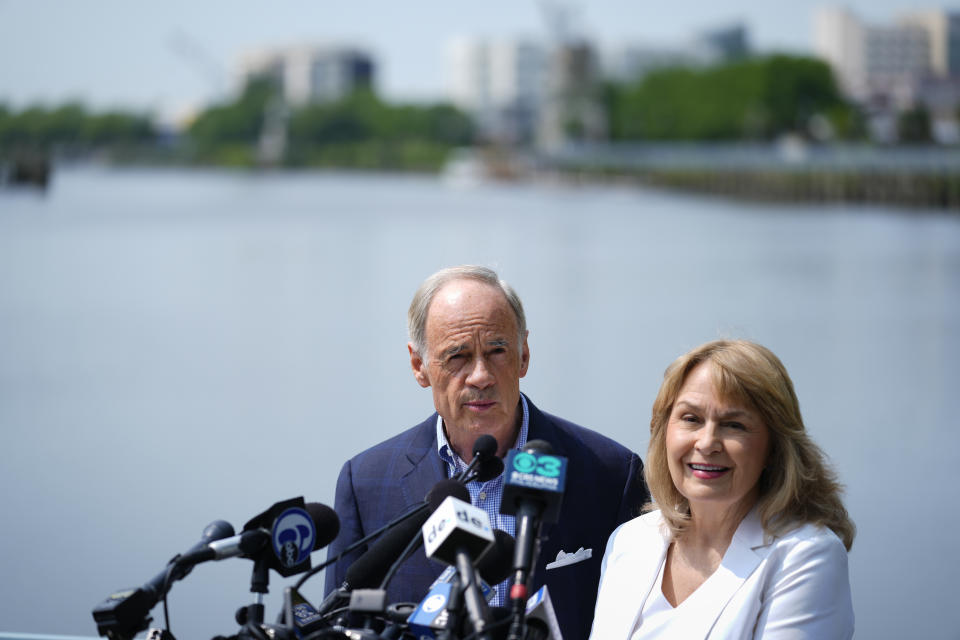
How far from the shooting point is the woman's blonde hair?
291cm

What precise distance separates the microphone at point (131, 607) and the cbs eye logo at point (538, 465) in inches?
20.5

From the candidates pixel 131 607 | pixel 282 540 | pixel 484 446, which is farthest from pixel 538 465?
pixel 131 607

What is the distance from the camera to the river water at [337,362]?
10.7 metres

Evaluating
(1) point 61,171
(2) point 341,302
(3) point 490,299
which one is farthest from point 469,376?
(1) point 61,171

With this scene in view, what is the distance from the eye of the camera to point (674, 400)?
9.91 feet

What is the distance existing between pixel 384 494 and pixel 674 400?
2.93ft

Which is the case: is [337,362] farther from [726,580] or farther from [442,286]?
[726,580]

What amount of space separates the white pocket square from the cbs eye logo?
1374 mm

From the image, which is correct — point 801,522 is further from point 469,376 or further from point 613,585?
point 469,376

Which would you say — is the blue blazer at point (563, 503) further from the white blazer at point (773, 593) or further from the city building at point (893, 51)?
the city building at point (893, 51)

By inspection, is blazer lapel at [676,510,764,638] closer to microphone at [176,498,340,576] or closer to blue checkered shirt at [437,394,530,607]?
blue checkered shirt at [437,394,530,607]

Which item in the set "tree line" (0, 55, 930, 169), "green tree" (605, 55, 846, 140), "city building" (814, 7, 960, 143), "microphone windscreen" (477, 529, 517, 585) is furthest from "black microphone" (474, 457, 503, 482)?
"city building" (814, 7, 960, 143)

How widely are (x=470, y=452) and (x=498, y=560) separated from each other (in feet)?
3.98

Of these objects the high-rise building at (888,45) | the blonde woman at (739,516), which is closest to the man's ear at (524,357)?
the blonde woman at (739,516)
